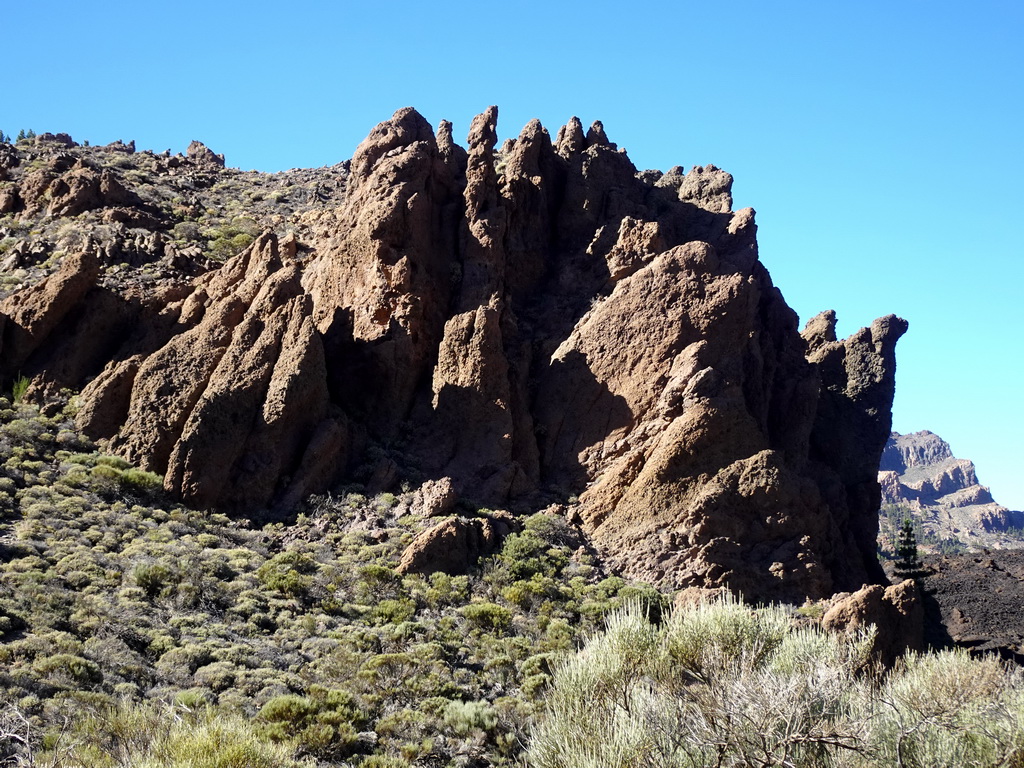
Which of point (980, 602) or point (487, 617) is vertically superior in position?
point (487, 617)

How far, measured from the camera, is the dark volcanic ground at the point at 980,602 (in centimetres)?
3766

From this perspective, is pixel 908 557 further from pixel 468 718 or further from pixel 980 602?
pixel 468 718

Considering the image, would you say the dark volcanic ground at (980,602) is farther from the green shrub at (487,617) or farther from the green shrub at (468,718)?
the green shrub at (468,718)

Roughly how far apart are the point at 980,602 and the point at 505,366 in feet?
103

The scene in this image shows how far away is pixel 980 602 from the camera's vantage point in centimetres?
4597

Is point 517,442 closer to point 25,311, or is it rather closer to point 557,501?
point 557,501

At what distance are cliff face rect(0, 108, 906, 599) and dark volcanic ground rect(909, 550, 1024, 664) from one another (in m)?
9.51

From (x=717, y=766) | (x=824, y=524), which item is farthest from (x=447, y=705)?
(x=824, y=524)

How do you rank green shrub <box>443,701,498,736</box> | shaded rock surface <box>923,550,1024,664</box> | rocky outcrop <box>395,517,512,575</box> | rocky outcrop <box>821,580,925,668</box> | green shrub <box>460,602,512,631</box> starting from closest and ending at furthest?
green shrub <box>443,701,498,736</box>
rocky outcrop <box>821,580,925,668</box>
green shrub <box>460,602,512,631</box>
rocky outcrop <box>395,517,512,575</box>
shaded rock surface <box>923,550,1024,664</box>

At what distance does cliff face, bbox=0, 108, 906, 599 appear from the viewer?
2628 centimetres

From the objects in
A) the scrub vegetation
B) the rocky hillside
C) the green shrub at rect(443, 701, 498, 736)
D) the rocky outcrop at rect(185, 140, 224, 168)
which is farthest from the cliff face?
the rocky hillside

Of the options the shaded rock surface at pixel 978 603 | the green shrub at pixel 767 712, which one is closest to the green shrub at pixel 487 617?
the green shrub at pixel 767 712

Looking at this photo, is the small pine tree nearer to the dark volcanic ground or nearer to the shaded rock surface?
the shaded rock surface

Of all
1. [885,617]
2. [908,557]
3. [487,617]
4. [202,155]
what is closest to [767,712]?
[487,617]
